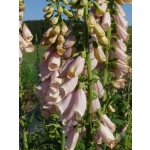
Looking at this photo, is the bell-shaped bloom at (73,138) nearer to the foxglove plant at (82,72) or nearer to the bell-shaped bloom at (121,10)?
the foxglove plant at (82,72)

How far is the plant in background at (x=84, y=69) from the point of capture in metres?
0.92

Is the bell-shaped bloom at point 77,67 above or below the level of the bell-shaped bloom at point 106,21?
below

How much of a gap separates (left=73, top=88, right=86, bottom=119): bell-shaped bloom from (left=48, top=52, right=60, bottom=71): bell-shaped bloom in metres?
0.29

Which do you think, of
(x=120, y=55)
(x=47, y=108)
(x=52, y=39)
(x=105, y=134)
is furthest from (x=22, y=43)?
(x=105, y=134)

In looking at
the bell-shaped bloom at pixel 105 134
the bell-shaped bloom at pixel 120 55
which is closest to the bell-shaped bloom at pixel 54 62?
the bell-shaped bloom at pixel 120 55

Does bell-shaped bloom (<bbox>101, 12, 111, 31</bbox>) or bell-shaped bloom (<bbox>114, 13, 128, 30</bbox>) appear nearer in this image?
bell-shaped bloom (<bbox>101, 12, 111, 31</bbox>)

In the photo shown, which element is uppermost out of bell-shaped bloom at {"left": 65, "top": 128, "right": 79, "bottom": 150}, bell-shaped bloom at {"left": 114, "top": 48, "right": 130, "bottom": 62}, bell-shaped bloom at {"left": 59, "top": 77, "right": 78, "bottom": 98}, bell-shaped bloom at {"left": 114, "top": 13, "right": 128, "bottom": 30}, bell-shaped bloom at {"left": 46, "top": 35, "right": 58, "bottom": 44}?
bell-shaped bloom at {"left": 114, "top": 13, "right": 128, "bottom": 30}

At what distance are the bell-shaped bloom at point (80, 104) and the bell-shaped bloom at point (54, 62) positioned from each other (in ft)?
0.96

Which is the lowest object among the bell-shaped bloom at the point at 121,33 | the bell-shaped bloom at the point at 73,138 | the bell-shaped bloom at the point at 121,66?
the bell-shaped bloom at the point at 73,138

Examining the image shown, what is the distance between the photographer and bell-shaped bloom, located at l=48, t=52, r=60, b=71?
122 centimetres

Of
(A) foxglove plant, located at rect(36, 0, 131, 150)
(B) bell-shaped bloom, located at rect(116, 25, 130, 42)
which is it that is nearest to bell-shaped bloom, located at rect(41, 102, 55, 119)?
(A) foxglove plant, located at rect(36, 0, 131, 150)

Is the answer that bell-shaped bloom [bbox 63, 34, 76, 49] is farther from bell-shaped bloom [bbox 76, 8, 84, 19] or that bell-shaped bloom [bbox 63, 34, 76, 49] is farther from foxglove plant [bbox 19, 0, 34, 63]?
foxglove plant [bbox 19, 0, 34, 63]
